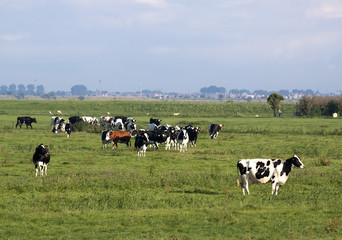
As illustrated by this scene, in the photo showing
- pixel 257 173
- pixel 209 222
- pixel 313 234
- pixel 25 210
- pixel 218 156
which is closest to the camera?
pixel 313 234

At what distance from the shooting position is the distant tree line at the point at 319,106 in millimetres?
91812

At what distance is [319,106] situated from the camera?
92.9 m

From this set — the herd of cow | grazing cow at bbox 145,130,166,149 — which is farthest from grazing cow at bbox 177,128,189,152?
grazing cow at bbox 145,130,166,149

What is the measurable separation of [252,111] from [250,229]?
324 ft

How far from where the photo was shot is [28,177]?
2152 cm

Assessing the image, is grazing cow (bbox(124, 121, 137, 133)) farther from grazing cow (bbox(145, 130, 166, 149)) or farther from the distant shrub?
→ the distant shrub

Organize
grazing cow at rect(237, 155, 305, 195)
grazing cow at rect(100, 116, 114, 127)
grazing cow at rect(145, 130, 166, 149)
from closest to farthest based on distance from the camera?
grazing cow at rect(237, 155, 305, 195) < grazing cow at rect(145, 130, 166, 149) < grazing cow at rect(100, 116, 114, 127)

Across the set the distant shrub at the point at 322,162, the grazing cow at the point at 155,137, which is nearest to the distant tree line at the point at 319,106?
the grazing cow at the point at 155,137

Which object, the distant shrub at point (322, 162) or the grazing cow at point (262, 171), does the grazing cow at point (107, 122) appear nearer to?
the distant shrub at point (322, 162)

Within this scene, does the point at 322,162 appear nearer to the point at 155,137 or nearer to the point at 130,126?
the point at 155,137

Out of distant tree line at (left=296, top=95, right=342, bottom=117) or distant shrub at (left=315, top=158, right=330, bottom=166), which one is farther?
distant tree line at (left=296, top=95, right=342, bottom=117)

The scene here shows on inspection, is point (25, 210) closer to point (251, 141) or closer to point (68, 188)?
point (68, 188)

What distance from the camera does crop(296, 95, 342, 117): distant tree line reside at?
9181 centimetres

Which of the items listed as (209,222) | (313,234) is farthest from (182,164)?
(313,234)
